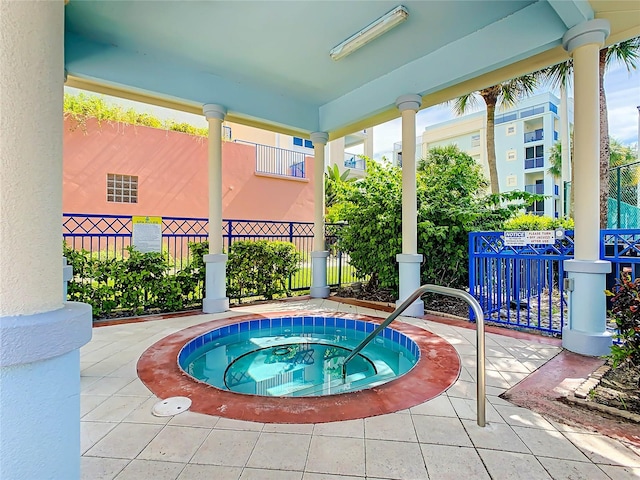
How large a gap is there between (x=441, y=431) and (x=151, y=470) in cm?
171

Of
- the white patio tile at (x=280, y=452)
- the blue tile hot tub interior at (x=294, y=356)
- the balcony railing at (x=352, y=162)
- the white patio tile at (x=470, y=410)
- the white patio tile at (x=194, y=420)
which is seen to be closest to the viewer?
the white patio tile at (x=280, y=452)

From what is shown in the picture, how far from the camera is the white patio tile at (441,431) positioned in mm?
2082

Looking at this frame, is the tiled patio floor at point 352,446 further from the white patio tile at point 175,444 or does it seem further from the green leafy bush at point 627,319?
the green leafy bush at point 627,319

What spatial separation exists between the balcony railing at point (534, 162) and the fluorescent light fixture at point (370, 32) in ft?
75.6

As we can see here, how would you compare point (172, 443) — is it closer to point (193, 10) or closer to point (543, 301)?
point (193, 10)

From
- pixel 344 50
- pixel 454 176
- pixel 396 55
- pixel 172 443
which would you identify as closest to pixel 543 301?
pixel 454 176

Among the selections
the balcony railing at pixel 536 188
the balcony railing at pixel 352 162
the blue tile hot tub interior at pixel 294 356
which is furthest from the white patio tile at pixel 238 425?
the balcony railing at pixel 536 188

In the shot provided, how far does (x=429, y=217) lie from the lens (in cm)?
609

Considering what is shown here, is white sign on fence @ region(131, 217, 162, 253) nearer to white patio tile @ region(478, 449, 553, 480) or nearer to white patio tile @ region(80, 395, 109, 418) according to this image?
white patio tile @ region(80, 395, 109, 418)

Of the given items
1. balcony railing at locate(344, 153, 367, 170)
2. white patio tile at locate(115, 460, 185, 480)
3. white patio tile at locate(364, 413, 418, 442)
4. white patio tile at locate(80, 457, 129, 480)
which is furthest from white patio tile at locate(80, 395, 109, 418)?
balcony railing at locate(344, 153, 367, 170)

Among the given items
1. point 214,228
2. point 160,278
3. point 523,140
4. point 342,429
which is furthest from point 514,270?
point 523,140

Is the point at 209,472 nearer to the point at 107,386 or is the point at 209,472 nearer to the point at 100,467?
the point at 100,467

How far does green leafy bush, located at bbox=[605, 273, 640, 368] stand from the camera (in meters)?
2.55

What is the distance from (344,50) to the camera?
4.64 meters
